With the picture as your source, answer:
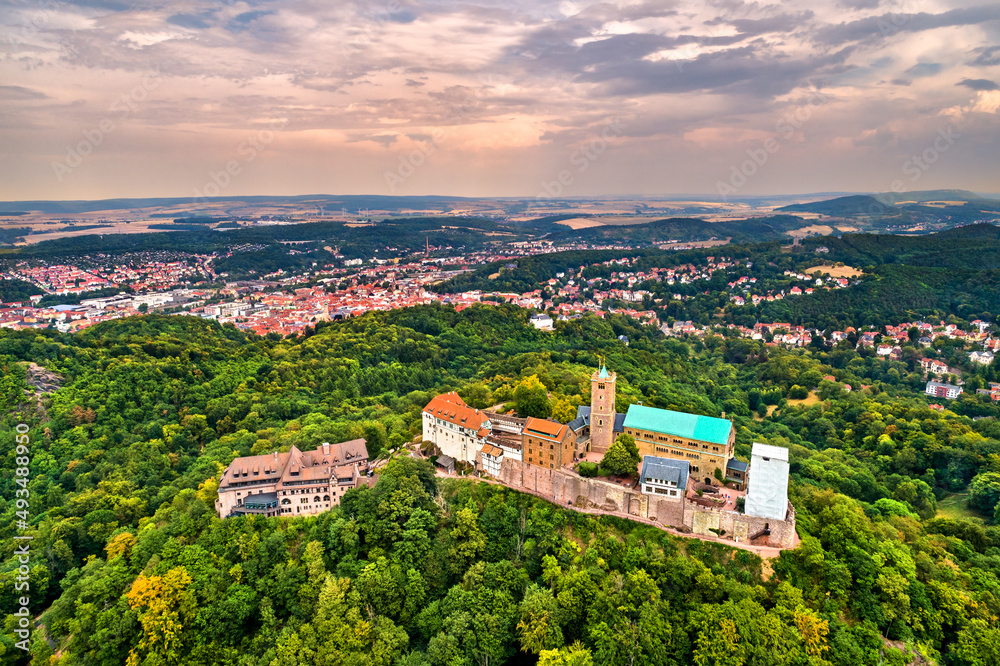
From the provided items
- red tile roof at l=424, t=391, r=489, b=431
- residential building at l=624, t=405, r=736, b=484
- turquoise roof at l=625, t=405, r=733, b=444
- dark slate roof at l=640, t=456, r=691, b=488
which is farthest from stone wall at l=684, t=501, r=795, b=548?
red tile roof at l=424, t=391, r=489, b=431

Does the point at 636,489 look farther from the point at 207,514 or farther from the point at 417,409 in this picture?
the point at 207,514

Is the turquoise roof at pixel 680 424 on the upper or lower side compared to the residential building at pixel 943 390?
upper

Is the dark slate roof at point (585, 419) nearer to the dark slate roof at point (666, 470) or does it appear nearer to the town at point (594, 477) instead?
the town at point (594, 477)

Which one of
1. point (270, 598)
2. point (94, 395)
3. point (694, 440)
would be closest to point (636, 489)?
point (694, 440)

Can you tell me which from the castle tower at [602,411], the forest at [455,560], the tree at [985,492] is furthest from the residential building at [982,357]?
the castle tower at [602,411]

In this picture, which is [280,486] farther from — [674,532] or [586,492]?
[674,532]

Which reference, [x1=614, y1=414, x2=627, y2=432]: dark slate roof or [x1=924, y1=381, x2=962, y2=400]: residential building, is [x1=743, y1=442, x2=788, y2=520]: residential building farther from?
[x1=924, y1=381, x2=962, y2=400]: residential building
